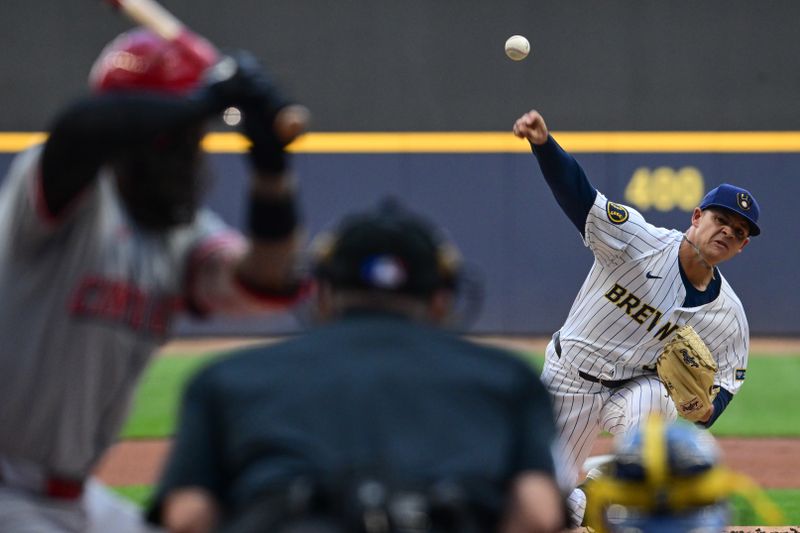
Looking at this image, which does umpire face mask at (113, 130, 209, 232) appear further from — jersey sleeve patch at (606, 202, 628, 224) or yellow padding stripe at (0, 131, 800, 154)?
yellow padding stripe at (0, 131, 800, 154)

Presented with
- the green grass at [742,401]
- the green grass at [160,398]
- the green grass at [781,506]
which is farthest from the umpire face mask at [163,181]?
the green grass at [742,401]

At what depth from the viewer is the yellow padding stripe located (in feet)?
46.5

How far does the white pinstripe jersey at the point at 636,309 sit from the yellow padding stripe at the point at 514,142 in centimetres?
837

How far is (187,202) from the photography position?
112 inches

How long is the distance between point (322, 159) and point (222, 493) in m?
12.2

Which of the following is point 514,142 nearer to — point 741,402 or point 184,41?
point 741,402

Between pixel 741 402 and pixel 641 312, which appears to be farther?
pixel 741 402

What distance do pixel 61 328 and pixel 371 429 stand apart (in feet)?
3.04

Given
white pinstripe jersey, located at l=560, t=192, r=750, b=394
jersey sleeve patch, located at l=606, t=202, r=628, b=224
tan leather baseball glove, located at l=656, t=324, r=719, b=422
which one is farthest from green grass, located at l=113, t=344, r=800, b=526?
jersey sleeve patch, located at l=606, t=202, r=628, b=224

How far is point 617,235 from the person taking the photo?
18.5 ft

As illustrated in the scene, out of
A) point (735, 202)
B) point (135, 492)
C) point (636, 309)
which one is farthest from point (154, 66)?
point (135, 492)

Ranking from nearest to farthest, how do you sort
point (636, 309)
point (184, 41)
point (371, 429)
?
point (371, 429)
point (184, 41)
point (636, 309)

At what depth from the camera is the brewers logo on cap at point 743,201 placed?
18.7 ft

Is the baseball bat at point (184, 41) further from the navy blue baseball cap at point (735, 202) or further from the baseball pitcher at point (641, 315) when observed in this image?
the navy blue baseball cap at point (735, 202)
